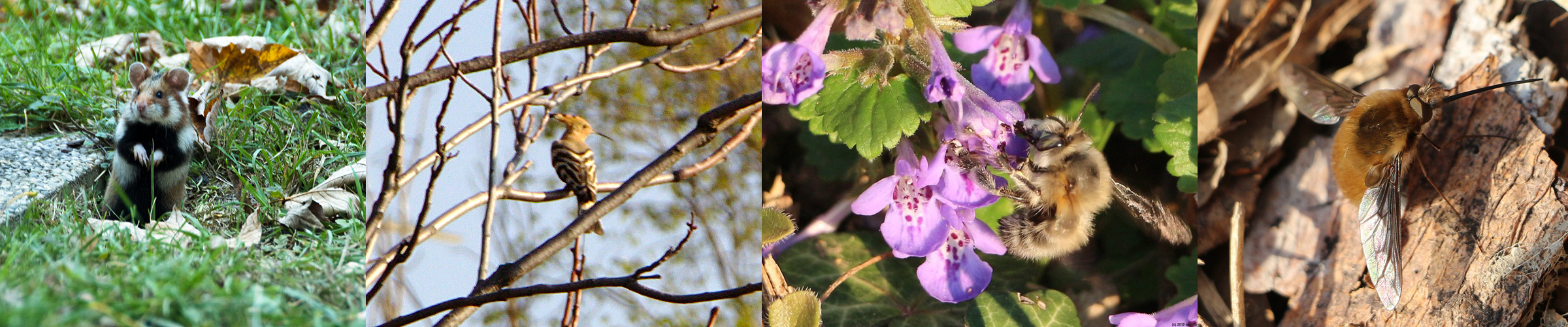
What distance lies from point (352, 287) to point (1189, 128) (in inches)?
48.4

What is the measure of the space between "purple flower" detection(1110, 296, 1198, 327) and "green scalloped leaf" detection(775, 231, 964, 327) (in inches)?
10.2

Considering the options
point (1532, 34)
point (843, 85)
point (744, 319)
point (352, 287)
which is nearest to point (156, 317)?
point (352, 287)

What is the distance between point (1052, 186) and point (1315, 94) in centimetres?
53

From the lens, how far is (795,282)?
1179mm

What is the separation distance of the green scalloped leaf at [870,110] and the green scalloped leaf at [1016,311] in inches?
12.5

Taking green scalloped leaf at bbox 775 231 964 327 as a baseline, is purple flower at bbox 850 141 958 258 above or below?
above

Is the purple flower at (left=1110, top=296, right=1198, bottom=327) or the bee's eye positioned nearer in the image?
the bee's eye

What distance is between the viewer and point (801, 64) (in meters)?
1.04

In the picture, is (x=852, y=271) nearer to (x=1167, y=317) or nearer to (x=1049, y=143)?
(x=1049, y=143)

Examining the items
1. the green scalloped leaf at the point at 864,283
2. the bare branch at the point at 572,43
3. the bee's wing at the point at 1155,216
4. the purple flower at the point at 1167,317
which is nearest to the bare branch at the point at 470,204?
the bare branch at the point at 572,43

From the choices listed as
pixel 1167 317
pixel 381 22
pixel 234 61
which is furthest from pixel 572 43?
pixel 1167 317

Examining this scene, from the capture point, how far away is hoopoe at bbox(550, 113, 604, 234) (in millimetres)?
1068

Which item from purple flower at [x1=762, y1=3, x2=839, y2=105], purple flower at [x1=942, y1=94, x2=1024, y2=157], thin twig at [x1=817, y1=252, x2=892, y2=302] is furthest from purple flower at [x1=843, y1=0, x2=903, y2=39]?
thin twig at [x1=817, y1=252, x2=892, y2=302]

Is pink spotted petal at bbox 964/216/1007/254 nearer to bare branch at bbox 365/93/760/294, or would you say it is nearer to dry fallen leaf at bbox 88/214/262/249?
bare branch at bbox 365/93/760/294
